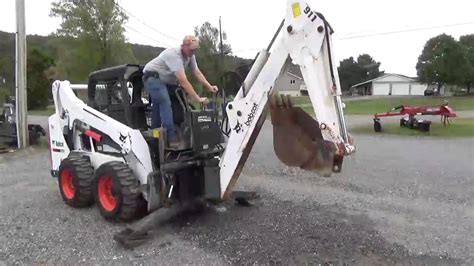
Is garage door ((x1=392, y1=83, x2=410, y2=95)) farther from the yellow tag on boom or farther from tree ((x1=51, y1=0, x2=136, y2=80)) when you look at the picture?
the yellow tag on boom

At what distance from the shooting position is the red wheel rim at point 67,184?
6.78 m

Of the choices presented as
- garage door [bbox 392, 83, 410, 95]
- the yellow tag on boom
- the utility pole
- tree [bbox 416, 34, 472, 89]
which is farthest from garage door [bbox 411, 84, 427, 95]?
the yellow tag on boom

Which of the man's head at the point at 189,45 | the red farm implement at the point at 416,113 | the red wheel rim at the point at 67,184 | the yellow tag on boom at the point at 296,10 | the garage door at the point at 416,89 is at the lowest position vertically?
the red wheel rim at the point at 67,184

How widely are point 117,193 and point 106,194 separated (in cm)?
45

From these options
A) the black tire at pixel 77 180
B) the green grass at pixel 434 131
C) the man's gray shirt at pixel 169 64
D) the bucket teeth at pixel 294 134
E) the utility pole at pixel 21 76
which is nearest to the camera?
the bucket teeth at pixel 294 134

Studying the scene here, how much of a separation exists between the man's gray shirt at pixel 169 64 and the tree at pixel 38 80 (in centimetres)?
4416

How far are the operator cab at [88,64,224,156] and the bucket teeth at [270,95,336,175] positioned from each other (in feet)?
3.37

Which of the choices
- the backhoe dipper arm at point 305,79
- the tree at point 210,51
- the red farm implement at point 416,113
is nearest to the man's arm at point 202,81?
the backhoe dipper arm at point 305,79

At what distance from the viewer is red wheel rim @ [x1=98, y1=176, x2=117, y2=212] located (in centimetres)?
611

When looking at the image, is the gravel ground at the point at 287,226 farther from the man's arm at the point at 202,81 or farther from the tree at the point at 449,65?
the tree at the point at 449,65

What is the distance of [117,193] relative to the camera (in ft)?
19.2

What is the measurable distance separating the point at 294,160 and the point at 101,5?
27.7m

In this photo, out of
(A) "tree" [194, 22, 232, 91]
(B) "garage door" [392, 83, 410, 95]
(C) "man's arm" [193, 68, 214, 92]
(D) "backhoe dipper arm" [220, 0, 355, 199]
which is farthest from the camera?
(B) "garage door" [392, 83, 410, 95]

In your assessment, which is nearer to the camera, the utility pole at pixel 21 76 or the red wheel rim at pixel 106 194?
the red wheel rim at pixel 106 194
